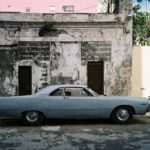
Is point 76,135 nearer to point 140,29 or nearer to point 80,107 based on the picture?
point 80,107

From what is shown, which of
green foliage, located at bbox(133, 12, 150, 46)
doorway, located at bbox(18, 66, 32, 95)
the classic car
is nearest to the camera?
the classic car

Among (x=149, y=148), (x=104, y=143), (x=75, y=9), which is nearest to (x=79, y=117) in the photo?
(x=104, y=143)

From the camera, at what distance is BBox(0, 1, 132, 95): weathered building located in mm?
20062

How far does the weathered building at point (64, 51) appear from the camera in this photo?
20062 millimetres

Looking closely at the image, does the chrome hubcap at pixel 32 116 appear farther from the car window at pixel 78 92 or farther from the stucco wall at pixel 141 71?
the stucco wall at pixel 141 71

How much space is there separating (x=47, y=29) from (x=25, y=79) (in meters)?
2.52

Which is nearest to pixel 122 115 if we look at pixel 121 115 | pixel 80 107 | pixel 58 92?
pixel 121 115

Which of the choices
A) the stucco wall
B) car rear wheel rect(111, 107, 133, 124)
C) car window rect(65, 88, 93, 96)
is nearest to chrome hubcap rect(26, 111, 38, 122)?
car window rect(65, 88, 93, 96)

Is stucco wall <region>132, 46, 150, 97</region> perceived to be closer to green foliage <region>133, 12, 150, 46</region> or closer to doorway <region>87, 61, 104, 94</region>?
doorway <region>87, 61, 104, 94</region>

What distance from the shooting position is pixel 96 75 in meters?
20.5

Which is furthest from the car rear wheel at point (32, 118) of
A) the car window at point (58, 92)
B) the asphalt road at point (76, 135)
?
the car window at point (58, 92)

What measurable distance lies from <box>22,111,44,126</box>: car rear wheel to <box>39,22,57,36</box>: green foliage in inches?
255

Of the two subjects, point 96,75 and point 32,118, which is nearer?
point 32,118

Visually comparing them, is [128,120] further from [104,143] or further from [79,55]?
[79,55]
